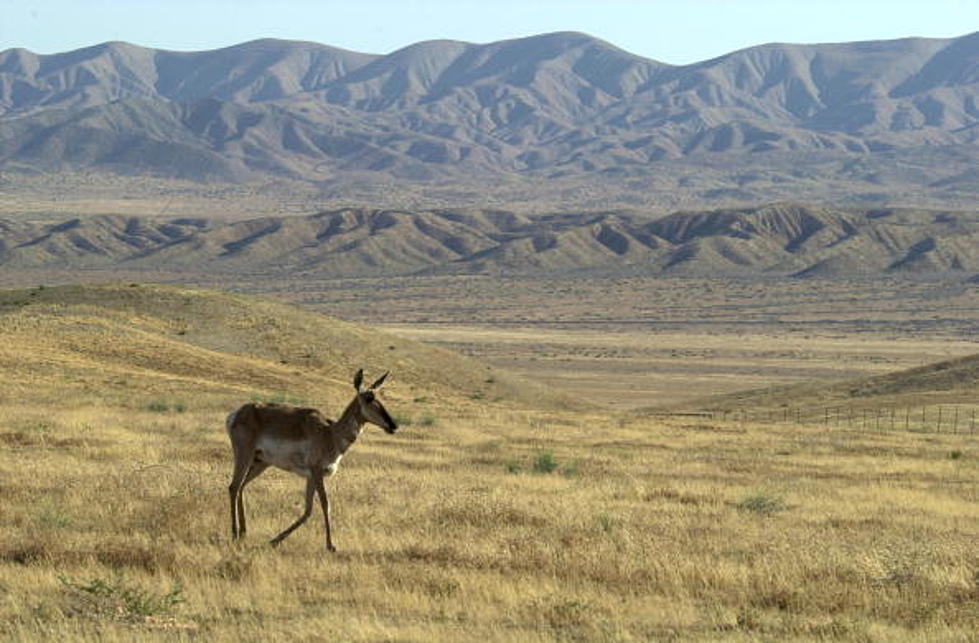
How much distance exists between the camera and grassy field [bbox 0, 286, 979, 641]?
11273 mm

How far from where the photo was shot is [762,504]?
19312 mm

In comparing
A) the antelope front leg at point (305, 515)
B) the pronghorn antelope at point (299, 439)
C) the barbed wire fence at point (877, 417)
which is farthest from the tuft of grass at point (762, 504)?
the barbed wire fence at point (877, 417)

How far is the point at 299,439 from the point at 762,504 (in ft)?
25.5

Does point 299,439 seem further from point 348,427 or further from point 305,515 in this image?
point 305,515

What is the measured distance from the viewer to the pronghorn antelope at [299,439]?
46.2 ft

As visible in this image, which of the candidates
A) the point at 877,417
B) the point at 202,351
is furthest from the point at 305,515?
the point at 202,351

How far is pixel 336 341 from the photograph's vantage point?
Answer: 6131 centimetres

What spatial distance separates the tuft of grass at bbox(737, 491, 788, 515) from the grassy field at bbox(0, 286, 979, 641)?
0.16ft

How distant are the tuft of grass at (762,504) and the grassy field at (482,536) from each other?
0.16 feet

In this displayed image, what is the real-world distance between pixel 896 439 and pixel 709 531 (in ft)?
68.0

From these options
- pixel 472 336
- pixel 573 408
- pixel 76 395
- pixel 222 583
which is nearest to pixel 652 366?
pixel 472 336

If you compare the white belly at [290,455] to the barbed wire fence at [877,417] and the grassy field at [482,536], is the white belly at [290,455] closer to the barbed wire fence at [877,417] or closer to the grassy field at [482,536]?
the grassy field at [482,536]

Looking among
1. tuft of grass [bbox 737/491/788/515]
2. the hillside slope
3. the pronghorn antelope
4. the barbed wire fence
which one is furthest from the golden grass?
the barbed wire fence

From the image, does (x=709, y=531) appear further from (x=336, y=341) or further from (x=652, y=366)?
(x=652, y=366)
